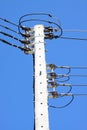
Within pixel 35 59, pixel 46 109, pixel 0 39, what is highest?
pixel 0 39

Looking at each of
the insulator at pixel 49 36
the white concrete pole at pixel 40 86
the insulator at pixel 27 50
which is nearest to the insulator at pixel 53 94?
the white concrete pole at pixel 40 86

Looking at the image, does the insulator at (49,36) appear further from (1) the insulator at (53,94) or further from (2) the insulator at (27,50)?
(1) the insulator at (53,94)

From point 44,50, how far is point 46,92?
97cm

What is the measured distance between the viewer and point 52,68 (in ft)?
25.1

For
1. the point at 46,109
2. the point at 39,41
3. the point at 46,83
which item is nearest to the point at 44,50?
the point at 39,41

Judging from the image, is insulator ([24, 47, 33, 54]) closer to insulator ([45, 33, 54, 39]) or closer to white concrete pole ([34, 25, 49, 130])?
white concrete pole ([34, 25, 49, 130])

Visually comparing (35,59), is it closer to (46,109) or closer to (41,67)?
(41,67)

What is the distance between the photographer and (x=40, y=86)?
22.4ft

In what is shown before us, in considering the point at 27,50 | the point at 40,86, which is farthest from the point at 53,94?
the point at 27,50

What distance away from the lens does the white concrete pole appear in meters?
6.48

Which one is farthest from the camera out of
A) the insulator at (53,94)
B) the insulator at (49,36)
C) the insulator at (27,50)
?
the insulator at (49,36)

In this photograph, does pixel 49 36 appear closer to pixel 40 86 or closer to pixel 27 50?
pixel 27 50

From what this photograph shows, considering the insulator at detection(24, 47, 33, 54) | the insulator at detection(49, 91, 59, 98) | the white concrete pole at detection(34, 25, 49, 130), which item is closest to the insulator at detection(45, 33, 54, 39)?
the white concrete pole at detection(34, 25, 49, 130)

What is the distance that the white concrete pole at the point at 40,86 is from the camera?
6.48m
